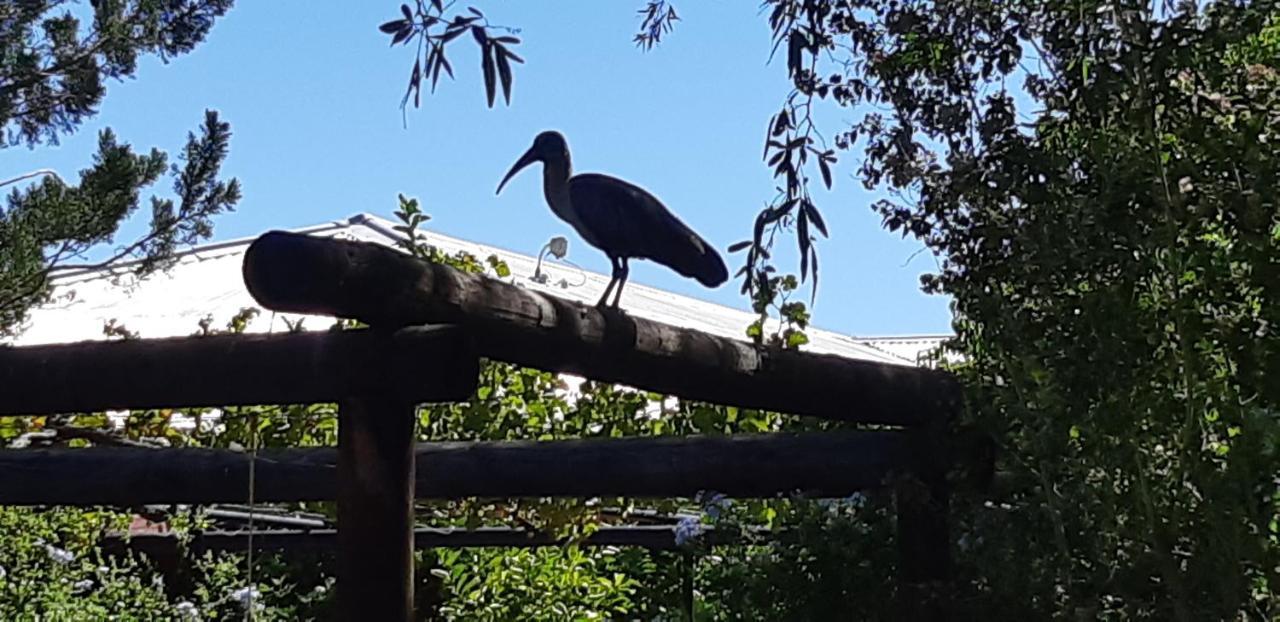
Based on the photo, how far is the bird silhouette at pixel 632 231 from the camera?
3574 millimetres

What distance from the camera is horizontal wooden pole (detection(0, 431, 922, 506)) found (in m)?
3.40

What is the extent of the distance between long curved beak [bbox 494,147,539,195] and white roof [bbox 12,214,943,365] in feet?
5.60

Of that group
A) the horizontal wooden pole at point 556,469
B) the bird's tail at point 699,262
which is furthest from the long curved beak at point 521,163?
the horizontal wooden pole at point 556,469

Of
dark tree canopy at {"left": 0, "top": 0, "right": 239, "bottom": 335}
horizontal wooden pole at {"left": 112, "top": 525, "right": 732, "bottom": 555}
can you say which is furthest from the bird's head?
dark tree canopy at {"left": 0, "top": 0, "right": 239, "bottom": 335}

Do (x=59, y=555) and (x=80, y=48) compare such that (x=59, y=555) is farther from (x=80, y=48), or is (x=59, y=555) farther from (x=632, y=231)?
(x=80, y=48)

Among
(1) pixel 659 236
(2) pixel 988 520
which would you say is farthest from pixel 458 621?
(2) pixel 988 520

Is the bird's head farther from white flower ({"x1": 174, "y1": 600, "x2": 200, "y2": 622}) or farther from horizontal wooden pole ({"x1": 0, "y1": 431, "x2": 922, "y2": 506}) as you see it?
white flower ({"x1": 174, "y1": 600, "x2": 200, "y2": 622})

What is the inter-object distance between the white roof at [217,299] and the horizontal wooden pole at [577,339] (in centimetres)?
285

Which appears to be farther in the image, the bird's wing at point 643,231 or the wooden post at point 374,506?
the bird's wing at point 643,231

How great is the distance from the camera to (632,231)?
359 cm

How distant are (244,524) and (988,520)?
3.04m

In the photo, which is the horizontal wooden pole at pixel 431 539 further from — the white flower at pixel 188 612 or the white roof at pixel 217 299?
the white roof at pixel 217 299

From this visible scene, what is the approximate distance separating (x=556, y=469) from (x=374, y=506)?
1.17 metres

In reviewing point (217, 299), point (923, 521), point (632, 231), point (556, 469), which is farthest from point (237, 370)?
point (217, 299)
